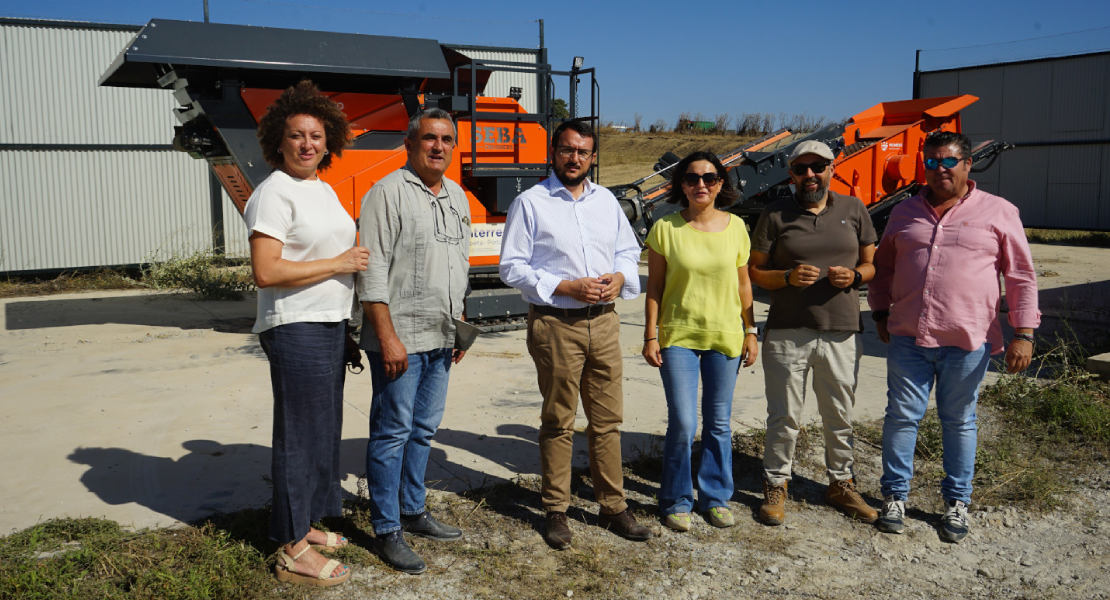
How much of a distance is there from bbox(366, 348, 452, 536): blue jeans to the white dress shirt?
470 mm

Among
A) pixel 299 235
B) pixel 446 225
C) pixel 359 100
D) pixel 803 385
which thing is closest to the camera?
pixel 299 235

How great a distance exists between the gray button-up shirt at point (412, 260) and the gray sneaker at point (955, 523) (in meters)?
2.45

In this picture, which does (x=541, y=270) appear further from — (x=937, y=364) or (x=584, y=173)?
(x=937, y=364)

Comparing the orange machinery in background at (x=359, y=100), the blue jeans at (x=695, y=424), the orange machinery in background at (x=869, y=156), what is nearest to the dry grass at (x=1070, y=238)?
the orange machinery in background at (x=869, y=156)

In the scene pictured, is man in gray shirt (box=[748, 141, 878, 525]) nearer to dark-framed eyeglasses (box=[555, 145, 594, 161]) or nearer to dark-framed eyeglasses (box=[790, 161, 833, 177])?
dark-framed eyeglasses (box=[790, 161, 833, 177])

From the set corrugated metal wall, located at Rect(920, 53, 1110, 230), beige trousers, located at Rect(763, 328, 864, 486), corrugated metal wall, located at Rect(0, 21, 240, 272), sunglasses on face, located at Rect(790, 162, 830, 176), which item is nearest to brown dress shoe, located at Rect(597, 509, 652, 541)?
beige trousers, located at Rect(763, 328, 864, 486)

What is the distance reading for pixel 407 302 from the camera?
11.1ft

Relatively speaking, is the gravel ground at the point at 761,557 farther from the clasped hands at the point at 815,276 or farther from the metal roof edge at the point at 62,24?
the metal roof edge at the point at 62,24

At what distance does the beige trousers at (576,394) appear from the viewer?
3.59m

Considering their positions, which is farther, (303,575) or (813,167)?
(813,167)

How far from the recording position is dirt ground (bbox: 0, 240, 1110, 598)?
345cm

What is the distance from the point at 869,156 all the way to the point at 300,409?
350 inches

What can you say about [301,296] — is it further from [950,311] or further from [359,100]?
[359,100]

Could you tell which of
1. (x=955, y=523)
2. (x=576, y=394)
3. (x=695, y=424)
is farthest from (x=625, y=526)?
(x=955, y=523)
